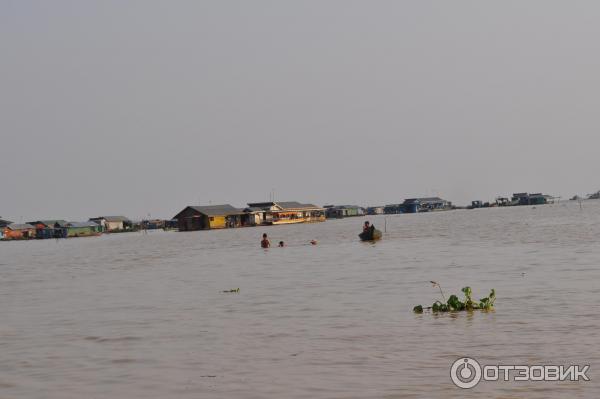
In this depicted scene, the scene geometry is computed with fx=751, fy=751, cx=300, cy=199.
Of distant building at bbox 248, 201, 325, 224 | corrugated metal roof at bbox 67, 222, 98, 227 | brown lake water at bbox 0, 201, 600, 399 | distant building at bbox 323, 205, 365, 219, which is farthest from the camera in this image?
distant building at bbox 323, 205, 365, 219

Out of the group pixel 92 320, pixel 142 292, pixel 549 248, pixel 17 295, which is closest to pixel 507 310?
pixel 92 320

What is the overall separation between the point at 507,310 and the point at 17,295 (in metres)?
16.2

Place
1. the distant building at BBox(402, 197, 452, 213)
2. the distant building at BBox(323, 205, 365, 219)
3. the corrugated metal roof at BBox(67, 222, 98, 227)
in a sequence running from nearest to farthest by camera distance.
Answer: the corrugated metal roof at BBox(67, 222, 98, 227) → the distant building at BBox(323, 205, 365, 219) → the distant building at BBox(402, 197, 452, 213)

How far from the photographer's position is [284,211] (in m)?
110

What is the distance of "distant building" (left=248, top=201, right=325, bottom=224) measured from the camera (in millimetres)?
109812

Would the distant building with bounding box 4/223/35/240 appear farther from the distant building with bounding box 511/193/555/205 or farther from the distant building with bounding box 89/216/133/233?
the distant building with bounding box 511/193/555/205

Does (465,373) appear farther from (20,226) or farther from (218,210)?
(20,226)

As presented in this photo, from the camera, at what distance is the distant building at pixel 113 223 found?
420 feet

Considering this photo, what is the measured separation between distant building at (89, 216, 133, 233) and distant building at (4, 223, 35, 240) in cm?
1170

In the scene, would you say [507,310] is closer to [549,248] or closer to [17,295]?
[17,295]

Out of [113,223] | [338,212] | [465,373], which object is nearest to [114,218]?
[113,223]

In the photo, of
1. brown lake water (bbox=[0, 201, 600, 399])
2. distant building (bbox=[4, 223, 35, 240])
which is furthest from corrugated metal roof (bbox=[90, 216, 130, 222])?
brown lake water (bbox=[0, 201, 600, 399])

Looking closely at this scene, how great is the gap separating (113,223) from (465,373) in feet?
416

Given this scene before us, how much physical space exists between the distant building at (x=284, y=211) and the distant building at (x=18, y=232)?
115 feet
